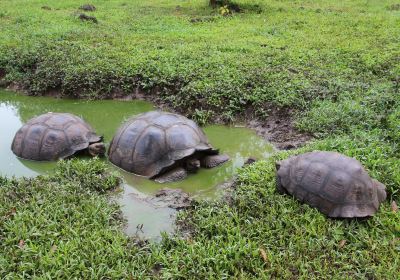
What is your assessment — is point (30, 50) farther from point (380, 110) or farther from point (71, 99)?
point (380, 110)

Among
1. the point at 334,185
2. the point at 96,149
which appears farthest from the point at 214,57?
the point at 334,185

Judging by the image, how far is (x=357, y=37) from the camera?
10.8 m

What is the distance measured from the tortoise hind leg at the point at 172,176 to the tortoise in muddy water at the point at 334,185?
4.68 feet

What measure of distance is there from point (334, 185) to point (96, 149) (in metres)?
3.27

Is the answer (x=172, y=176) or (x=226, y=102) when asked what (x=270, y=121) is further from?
(x=172, y=176)

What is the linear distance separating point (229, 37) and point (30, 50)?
15.2ft

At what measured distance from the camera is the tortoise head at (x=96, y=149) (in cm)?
626

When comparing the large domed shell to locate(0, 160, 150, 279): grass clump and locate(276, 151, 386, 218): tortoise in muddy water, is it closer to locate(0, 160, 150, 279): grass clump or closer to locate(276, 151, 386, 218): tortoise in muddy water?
locate(0, 160, 150, 279): grass clump

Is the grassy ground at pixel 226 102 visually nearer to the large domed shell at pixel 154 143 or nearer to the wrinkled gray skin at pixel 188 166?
the large domed shell at pixel 154 143

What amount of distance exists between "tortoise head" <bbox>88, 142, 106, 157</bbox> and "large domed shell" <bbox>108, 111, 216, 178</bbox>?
0.28 metres

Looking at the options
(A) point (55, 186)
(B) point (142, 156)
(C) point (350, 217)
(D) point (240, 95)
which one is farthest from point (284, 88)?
(A) point (55, 186)

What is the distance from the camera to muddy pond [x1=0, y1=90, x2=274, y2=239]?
16.3 feet

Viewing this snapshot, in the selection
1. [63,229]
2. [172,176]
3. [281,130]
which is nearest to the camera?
[63,229]

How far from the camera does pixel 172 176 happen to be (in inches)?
226
